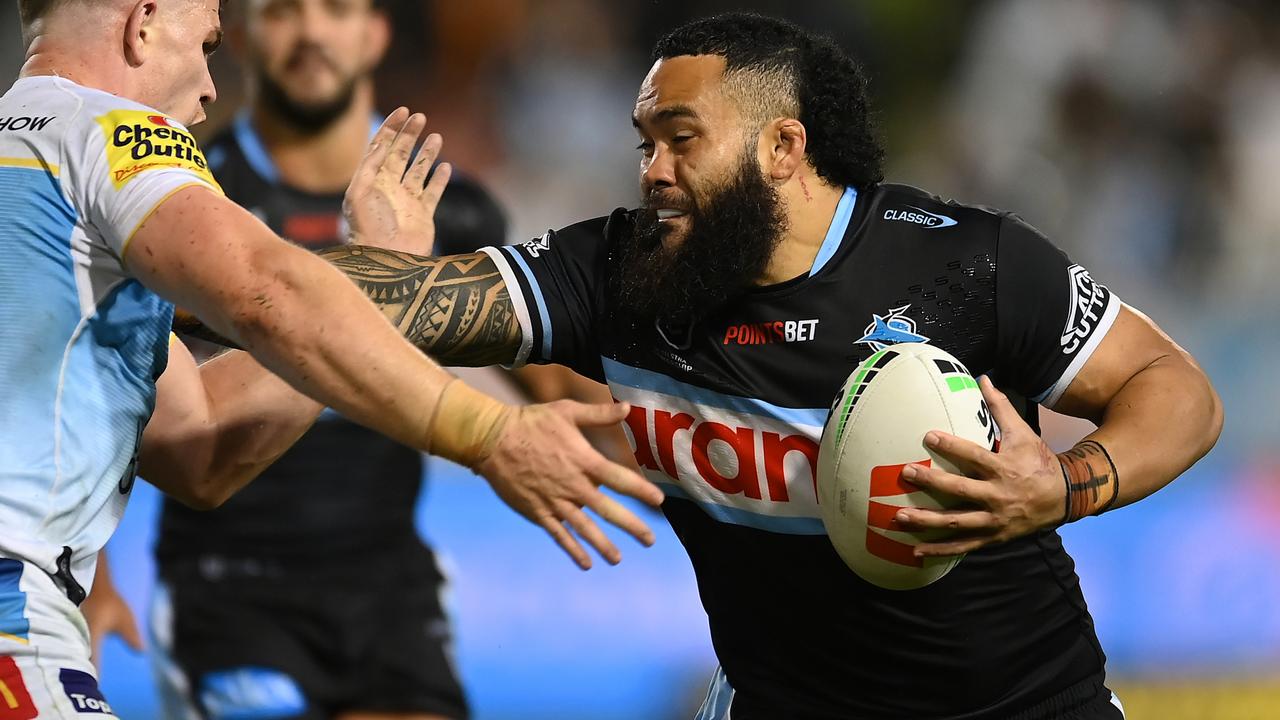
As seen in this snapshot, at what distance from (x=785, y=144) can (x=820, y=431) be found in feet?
2.65

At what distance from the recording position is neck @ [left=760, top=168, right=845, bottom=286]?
3.27 metres

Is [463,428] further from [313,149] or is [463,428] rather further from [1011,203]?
[1011,203]

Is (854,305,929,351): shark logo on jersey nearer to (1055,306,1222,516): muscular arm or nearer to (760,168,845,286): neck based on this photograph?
(760,168,845,286): neck

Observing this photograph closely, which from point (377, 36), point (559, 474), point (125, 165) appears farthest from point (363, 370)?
point (377, 36)

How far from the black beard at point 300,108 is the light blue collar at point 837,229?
3.58 meters

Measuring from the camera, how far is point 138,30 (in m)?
2.56

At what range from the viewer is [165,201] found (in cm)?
212

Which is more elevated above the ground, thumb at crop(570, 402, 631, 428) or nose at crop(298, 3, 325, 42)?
nose at crop(298, 3, 325, 42)

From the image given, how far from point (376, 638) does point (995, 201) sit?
14.3ft

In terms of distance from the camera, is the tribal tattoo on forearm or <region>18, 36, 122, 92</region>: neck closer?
<region>18, 36, 122, 92</region>: neck

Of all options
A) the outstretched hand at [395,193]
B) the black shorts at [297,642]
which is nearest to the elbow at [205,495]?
the outstretched hand at [395,193]

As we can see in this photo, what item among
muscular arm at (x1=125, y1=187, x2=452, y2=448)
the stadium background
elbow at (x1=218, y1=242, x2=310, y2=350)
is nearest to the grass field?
the stadium background

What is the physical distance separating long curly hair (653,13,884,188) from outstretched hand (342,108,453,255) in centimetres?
71

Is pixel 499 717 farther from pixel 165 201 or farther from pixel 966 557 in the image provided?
pixel 165 201
